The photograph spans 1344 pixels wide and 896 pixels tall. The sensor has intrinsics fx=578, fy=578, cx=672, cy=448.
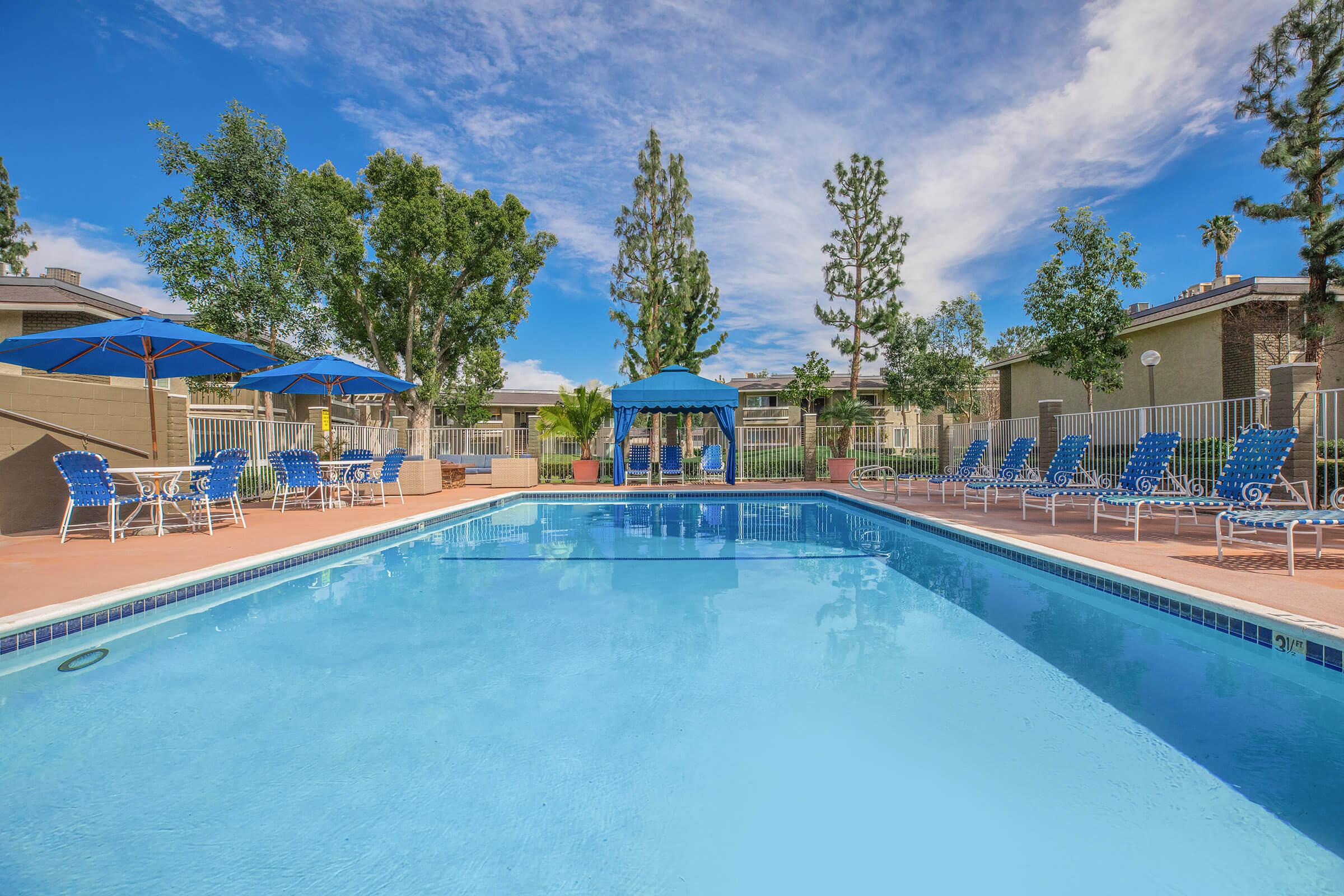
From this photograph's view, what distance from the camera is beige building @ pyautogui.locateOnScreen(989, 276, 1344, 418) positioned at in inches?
526

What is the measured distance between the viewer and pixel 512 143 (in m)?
18.5

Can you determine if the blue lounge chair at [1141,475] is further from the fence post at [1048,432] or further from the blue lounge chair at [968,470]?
the fence post at [1048,432]

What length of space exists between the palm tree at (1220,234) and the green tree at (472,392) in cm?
3466

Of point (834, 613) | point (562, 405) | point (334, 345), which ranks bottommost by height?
point (834, 613)

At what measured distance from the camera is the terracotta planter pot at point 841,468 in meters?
16.0

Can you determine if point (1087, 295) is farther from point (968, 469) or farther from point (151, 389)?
point (151, 389)

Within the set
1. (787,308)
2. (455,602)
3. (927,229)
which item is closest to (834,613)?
(455,602)

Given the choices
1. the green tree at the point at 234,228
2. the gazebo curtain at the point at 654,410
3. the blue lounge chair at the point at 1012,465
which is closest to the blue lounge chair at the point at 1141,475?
the blue lounge chair at the point at 1012,465

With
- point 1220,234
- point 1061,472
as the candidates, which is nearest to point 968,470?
point 1061,472

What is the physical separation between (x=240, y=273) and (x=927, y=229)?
18.4 metres

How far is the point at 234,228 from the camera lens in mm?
14578

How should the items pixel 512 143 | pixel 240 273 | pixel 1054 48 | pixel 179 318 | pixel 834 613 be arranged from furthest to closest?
pixel 179 318
pixel 512 143
pixel 240 273
pixel 1054 48
pixel 834 613

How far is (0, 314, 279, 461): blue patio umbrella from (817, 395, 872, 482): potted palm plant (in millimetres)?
13024

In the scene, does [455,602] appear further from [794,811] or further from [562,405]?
[562,405]
